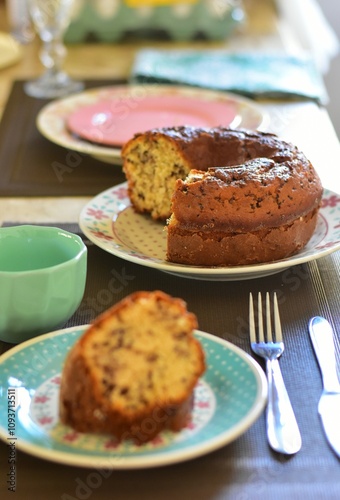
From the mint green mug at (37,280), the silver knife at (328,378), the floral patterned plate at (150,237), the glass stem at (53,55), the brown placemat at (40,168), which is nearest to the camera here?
the silver knife at (328,378)

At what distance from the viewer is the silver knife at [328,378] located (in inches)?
39.3

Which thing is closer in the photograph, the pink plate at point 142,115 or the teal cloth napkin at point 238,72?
the pink plate at point 142,115

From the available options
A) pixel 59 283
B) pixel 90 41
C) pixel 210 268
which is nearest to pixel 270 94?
pixel 90 41

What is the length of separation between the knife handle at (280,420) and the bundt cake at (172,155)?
60 cm

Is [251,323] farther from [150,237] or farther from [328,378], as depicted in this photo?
[150,237]

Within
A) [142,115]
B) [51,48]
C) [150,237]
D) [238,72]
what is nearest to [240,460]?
[150,237]

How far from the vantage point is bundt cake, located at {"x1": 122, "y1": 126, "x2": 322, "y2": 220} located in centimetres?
159

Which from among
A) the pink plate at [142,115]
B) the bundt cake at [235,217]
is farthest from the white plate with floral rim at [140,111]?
the bundt cake at [235,217]

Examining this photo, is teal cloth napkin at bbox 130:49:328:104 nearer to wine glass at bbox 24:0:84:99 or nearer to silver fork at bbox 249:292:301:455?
wine glass at bbox 24:0:84:99

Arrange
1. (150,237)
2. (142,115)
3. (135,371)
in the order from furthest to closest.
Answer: (142,115) → (150,237) → (135,371)

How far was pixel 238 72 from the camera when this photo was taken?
2.57 metres

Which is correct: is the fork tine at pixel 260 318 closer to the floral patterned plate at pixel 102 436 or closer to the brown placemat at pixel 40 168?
the floral patterned plate at pixel 102 436

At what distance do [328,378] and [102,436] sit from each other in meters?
0.34

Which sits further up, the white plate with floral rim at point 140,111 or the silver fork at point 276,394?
the silver fork at point 276,394
